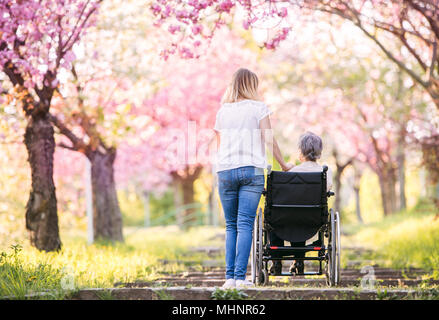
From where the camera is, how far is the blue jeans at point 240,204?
447 centimetres

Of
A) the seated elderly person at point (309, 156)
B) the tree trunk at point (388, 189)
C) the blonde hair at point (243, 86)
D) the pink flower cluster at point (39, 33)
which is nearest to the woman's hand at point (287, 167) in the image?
the seated elderly person at point (309, 156)

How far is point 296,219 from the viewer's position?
16.0 feet

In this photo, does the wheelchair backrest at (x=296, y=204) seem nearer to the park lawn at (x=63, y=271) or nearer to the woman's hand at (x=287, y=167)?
the woman's hand at (x=287, y=167)

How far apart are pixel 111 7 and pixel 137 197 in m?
33.5

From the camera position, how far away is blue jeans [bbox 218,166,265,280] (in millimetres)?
4473

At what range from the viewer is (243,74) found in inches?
180

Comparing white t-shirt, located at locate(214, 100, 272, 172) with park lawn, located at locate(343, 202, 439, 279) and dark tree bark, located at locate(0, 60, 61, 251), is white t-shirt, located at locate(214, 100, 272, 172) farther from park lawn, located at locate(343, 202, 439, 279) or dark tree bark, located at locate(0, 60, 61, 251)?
dark tree bark, located at locate(0, 60, 61, 251)

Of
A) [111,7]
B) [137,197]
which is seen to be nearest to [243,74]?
[111,7]

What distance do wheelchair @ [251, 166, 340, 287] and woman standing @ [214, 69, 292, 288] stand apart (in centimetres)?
27

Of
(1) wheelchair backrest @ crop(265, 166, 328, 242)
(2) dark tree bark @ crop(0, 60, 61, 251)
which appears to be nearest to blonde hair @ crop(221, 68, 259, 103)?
(1) wheelchair backrest @ crop(265, 166, 328, 242)

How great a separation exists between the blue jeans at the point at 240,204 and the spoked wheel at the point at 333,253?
71 centimetres

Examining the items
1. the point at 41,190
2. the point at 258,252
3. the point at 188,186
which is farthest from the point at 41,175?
the point at 188,186
